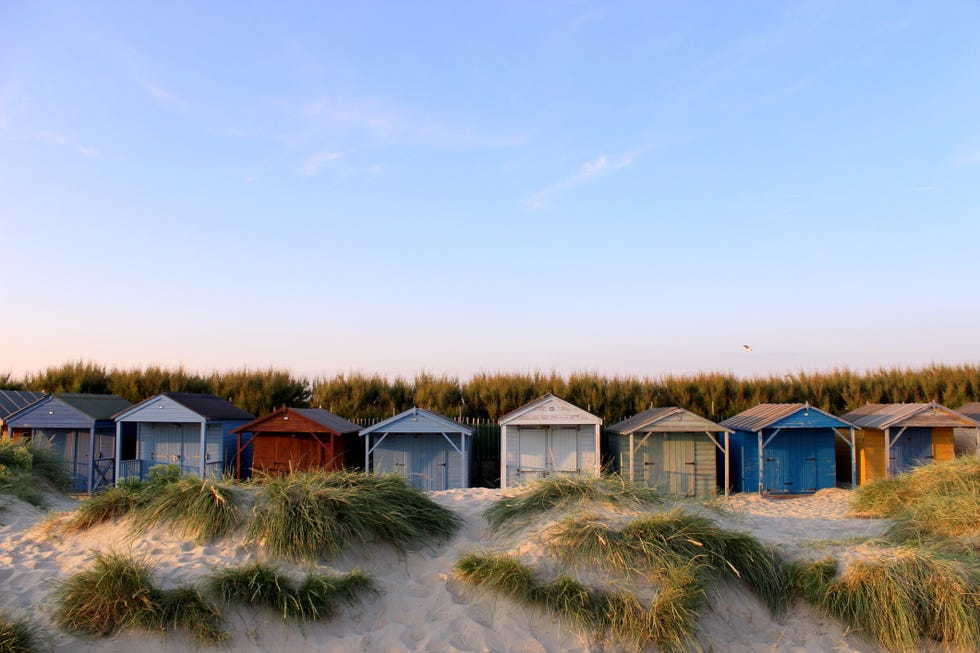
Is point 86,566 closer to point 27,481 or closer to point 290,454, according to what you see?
point 27,481

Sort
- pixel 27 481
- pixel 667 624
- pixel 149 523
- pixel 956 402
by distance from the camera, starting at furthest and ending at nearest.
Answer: pixel 956 402
pixel 27 481
pixel 149 523
pixel 667 624

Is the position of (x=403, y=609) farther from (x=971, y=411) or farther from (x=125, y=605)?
(x=971, y=411)

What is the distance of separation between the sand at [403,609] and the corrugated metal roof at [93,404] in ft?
33.8

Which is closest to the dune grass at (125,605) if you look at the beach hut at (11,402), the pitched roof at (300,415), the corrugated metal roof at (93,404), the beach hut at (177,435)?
the pitched roof at (300,415)

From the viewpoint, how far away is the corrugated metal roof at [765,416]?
17047mm

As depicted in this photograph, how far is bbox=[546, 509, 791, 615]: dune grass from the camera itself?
7.05 m

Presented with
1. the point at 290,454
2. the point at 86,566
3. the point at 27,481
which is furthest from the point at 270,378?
the point at 86,566

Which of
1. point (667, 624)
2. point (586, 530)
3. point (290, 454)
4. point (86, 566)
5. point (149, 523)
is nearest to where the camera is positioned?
point (667, 624)

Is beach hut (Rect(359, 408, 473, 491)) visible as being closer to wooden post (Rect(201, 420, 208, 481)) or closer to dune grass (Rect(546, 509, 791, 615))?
wooden post (Rect(201, 420, 208, 481))

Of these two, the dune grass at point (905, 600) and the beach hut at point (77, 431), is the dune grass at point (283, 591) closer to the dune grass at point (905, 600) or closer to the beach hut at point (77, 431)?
the dune grass at point (905, 600)

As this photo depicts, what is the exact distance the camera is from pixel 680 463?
17250 mm

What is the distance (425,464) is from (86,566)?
10.5 metres

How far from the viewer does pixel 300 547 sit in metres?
7.15

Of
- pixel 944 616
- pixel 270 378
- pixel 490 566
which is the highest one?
pixel 270 378
